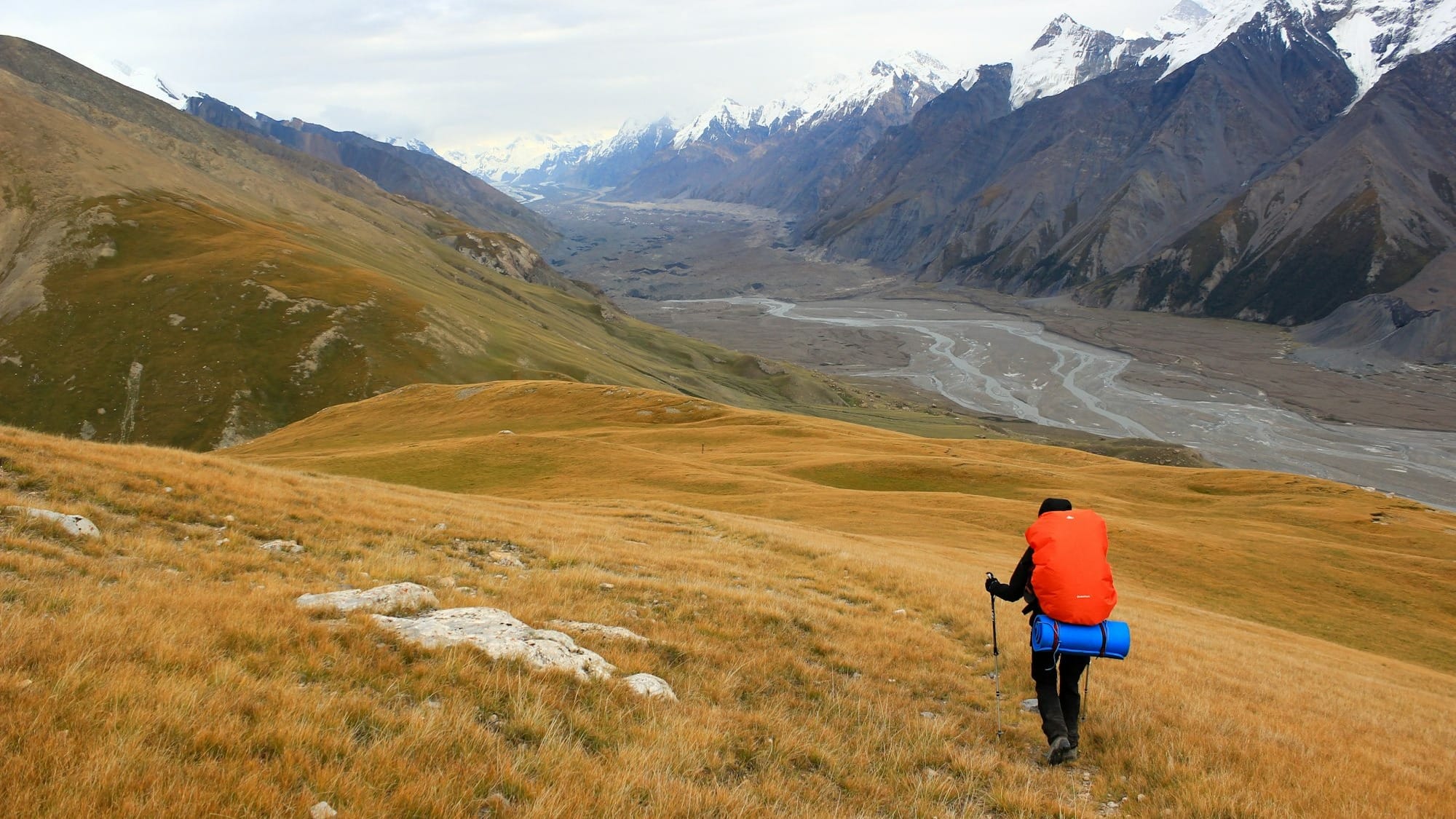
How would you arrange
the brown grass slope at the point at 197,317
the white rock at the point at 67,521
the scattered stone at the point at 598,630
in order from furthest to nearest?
the brown grass slope at the point at 197,317, the white rock at the point at 67,521, the scattered stone at the point at 598,630

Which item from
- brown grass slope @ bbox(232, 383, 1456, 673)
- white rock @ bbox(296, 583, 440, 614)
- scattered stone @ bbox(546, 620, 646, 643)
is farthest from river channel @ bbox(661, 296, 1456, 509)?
white rock @ bbox(296, 583, 440, 614)

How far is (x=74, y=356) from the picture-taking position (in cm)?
9981

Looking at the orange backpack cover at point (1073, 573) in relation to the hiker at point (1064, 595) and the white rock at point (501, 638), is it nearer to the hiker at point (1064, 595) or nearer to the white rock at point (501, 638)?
the hiker at point (1064, 595)

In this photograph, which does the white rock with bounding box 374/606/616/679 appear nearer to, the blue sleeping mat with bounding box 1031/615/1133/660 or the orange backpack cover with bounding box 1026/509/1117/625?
the blue sleeping mat with bounding box 1031/615/1133/660

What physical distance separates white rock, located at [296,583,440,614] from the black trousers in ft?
27.9

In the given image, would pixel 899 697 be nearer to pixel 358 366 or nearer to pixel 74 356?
pixel 358 366

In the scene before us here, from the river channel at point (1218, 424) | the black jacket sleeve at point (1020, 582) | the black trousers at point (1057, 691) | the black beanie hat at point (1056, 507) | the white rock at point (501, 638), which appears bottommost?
the river channel at point (1218, 424)

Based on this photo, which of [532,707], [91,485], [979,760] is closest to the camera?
[532,707]

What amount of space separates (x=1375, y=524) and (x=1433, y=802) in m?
49.1

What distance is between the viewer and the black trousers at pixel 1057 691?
361 inches

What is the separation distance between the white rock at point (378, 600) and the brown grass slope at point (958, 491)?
23.9 m

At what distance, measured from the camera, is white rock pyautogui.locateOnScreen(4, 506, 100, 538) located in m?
10.9

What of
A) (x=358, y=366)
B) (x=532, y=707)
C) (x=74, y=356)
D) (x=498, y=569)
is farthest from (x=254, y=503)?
(x=74, y=356)

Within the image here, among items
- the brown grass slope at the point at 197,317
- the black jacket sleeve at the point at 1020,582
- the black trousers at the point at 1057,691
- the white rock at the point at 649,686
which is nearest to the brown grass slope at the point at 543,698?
the white rock at the point at 649,686
